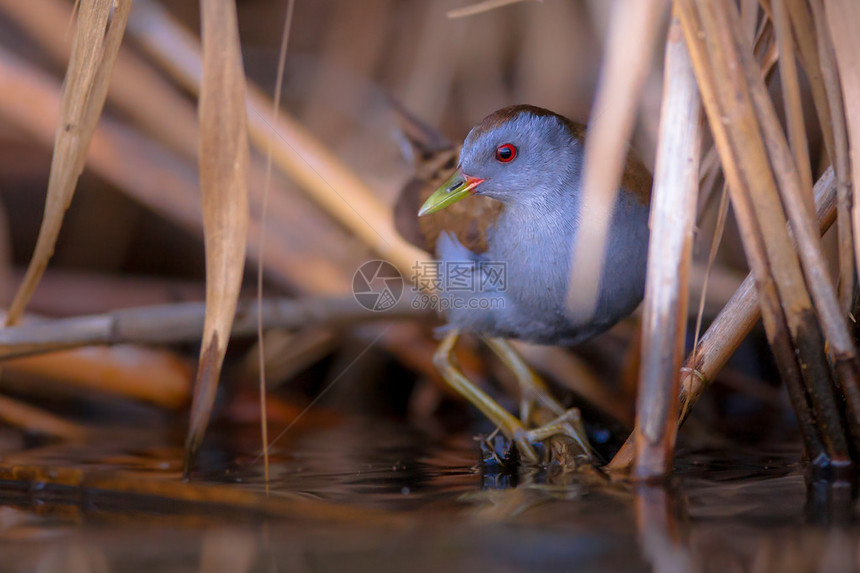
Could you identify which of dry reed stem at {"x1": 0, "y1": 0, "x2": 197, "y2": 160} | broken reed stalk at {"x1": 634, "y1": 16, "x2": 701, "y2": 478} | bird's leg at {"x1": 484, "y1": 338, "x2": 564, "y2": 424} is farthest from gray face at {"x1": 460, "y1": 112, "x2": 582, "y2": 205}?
dry reed stem at {"x1": 0, "y1": 0, "x2": 197, "y2": 160}

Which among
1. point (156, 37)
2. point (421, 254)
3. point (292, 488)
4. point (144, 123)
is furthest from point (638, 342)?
point (144, 123)

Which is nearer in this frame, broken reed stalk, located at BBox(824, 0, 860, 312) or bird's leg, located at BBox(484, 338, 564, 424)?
broken reed stalk, located at BBox(824, 0, 860, 312)

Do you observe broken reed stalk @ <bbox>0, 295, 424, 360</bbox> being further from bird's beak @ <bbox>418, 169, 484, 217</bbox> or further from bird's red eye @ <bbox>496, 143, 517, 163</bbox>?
bird's red eye @ <bbox>496, 143, 517, 163</bbox>

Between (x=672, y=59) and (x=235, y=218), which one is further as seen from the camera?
(x=235, y=218)

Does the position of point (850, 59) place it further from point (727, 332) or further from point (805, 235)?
point (727, 332)

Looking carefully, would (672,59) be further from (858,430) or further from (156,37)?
(156,37)

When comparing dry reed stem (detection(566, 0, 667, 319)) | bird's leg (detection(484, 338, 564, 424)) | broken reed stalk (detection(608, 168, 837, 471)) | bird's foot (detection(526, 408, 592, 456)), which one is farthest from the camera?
bird's leg (detection(484, 338, 564, 424))
